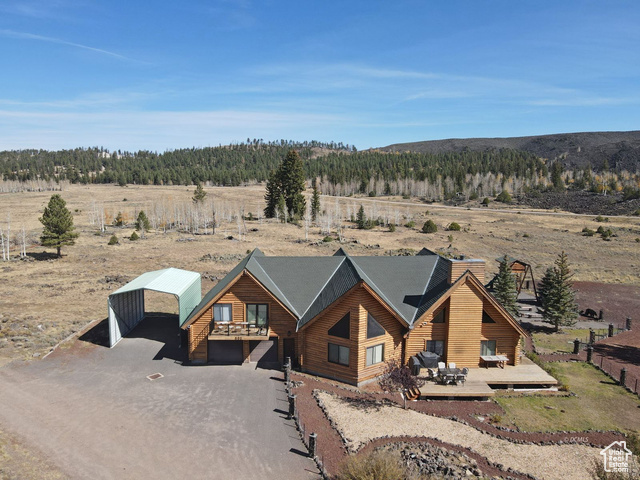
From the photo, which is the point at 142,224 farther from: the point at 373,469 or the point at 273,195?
the point at 373,469

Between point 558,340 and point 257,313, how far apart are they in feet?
78.0

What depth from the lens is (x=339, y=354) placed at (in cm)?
2389

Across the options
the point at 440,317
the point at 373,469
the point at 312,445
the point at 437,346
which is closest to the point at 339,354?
the point at 437,346

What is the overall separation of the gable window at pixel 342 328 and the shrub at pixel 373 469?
8.80 metres

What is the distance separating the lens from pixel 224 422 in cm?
1944

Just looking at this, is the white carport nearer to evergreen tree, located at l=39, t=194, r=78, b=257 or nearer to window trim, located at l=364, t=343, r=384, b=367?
window trim, located at l=364, t=343, r=384, b=367

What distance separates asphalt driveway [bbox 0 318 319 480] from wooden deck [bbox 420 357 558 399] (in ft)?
27.3

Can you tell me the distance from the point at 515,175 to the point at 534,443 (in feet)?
582

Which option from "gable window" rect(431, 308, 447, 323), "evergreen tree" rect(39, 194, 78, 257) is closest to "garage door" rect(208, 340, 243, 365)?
"gable window" rect(431, 308, 447, 323)

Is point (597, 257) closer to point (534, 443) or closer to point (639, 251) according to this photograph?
point (639, 251)

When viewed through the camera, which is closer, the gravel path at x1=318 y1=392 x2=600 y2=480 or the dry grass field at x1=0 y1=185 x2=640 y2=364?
the gravel path at x1=318 y1=392 x2=600 y2=480

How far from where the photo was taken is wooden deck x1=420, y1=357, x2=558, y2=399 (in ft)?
73.0

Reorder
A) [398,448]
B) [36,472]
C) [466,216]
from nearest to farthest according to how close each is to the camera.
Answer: [36,472] → [398,448] → [466,216]

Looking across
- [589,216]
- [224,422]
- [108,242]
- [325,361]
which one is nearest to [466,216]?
[589,216]
